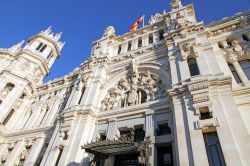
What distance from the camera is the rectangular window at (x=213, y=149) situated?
930cm

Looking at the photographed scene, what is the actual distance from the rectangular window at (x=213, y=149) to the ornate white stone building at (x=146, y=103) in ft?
0.15

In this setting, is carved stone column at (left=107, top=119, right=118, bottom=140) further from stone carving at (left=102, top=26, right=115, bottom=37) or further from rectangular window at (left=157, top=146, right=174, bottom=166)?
stone carving at (left=102, top=26, right=115, bottom=37)

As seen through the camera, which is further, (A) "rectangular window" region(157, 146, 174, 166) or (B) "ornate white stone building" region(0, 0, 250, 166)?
(A) "rectangular window" region(157, 146, 174, 166)

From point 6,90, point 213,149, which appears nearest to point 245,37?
point 213,149

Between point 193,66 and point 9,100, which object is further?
point 9,100

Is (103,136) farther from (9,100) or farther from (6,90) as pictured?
(6,90)

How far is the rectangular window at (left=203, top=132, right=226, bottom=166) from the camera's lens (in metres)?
9.30

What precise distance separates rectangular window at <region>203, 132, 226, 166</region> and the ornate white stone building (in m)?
0.05

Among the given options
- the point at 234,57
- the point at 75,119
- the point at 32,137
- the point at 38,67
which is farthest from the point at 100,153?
the point at 38,67

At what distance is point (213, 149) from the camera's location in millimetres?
9750

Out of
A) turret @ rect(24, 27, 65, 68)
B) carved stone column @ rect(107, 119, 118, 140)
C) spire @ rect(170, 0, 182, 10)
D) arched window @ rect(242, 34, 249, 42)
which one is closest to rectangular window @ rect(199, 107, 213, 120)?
carved stone column @ rect(107, 119, 118, 140)

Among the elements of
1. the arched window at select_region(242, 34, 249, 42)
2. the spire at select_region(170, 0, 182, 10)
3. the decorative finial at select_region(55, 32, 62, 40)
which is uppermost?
the decorative finial at select_region(55, 32, 62, 40)

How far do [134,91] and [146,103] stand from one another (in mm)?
2378

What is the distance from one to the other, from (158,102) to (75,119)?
6.53 m
